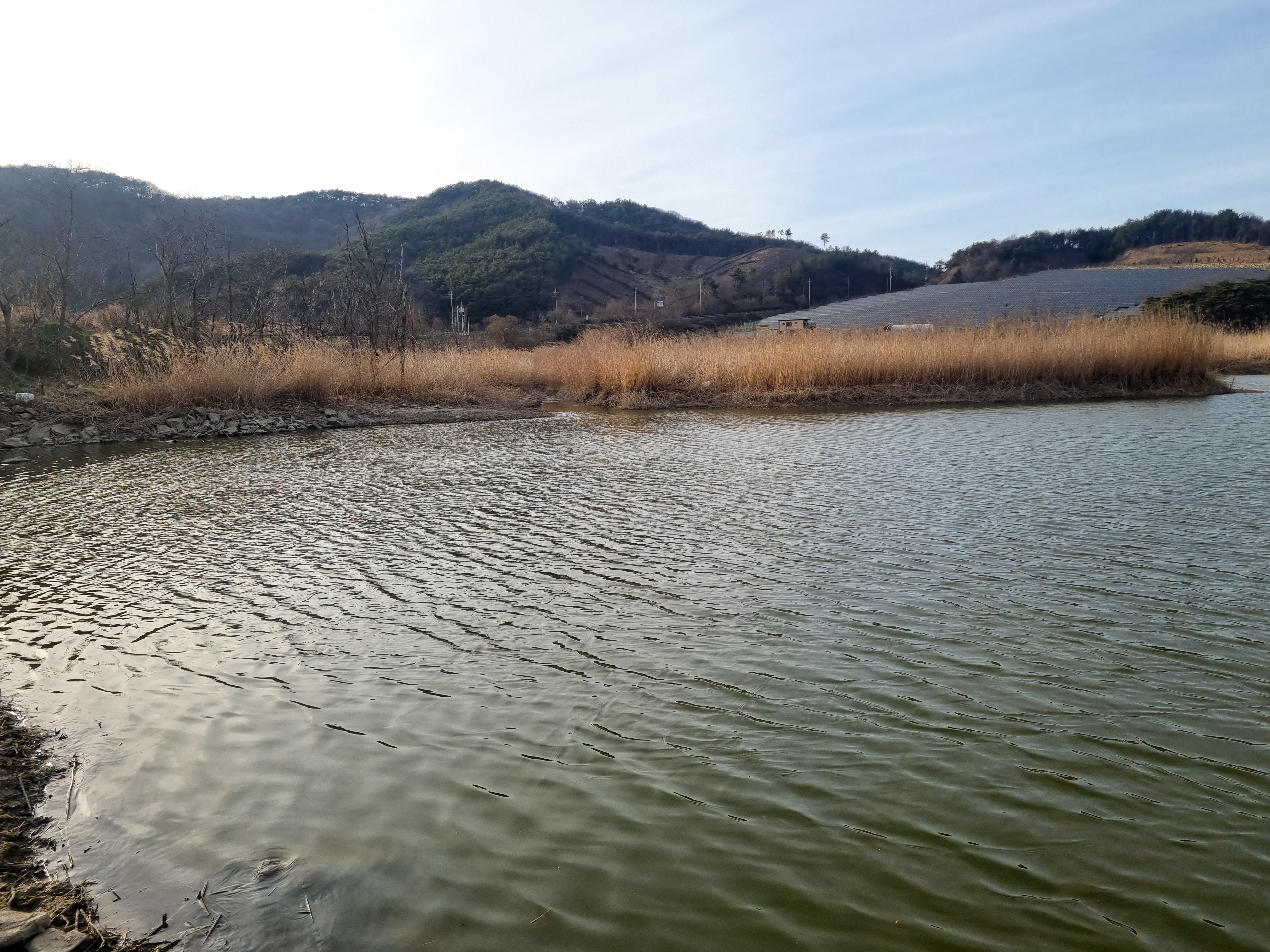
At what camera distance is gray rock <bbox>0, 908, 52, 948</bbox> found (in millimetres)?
1882

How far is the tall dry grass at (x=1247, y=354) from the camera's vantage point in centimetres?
2570

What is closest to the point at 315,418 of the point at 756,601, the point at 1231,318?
the point at 756,601

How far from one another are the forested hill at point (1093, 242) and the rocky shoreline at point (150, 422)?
76727mm

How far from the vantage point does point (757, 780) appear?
2.63 m

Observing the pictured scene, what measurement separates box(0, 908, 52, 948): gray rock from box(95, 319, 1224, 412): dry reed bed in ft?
52.1

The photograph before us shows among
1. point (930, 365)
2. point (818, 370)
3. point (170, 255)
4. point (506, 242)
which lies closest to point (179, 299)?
point (170, 255)

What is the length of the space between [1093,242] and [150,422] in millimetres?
94047

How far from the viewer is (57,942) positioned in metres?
1.92

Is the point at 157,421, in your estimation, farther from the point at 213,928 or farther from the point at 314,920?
the point at 314,920

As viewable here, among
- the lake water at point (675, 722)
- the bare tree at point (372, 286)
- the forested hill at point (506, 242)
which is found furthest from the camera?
the forested hill at point (506, 242)

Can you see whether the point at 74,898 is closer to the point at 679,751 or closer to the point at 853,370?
the point at 679,751

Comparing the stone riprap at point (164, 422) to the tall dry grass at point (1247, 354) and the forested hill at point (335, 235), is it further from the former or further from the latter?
the tall dry grass at point (1247, 354)

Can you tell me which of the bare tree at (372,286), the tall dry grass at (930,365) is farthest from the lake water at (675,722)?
the bare tree at (372,286)

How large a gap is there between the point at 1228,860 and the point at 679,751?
1.63 m
